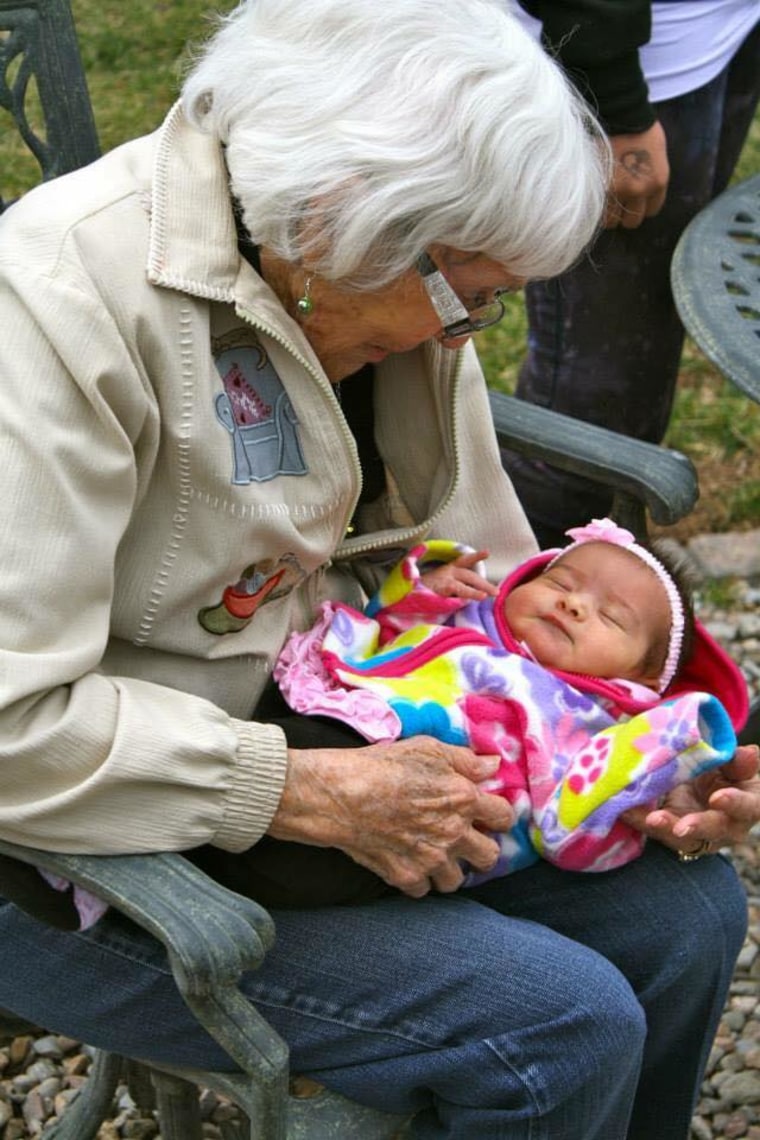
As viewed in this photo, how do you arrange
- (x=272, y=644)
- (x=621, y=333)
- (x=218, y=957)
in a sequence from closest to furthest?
(x=218, y=957), (x=272, y=644), (x=621, y=333)

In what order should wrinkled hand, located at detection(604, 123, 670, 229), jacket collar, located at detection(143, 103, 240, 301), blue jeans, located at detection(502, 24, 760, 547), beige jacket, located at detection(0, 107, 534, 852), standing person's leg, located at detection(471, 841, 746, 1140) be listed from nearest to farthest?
beige jacket, located at detection(0, 107, 534, 852), jacket collar, located at detection(143, 103, 240, 301), standing person's leg, located at detection(471, 841, 746, 1140), wrinkled hand, located at detection(604, 123, 670, 229), blue jeans, located at detection(502, 24, 760, 547)

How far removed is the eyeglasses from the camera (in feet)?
6.11

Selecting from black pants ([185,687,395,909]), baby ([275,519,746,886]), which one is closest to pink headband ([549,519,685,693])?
baby ([275,519,746,886])

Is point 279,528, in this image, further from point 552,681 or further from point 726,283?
point 726,283

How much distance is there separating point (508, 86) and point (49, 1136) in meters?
1.80

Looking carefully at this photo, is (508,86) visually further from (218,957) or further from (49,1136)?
(49,1136)

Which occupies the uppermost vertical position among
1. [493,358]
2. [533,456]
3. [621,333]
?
[533,456]

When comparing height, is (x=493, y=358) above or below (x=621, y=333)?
below

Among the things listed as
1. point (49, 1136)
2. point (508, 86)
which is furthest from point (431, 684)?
point (49, 1136)

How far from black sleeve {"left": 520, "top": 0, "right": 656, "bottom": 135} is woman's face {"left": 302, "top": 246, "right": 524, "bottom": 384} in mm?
853

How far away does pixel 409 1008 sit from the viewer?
1867 mm

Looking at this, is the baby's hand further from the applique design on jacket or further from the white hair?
the white hair

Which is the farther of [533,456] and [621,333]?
[621,333]

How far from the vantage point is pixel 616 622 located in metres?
2.17
